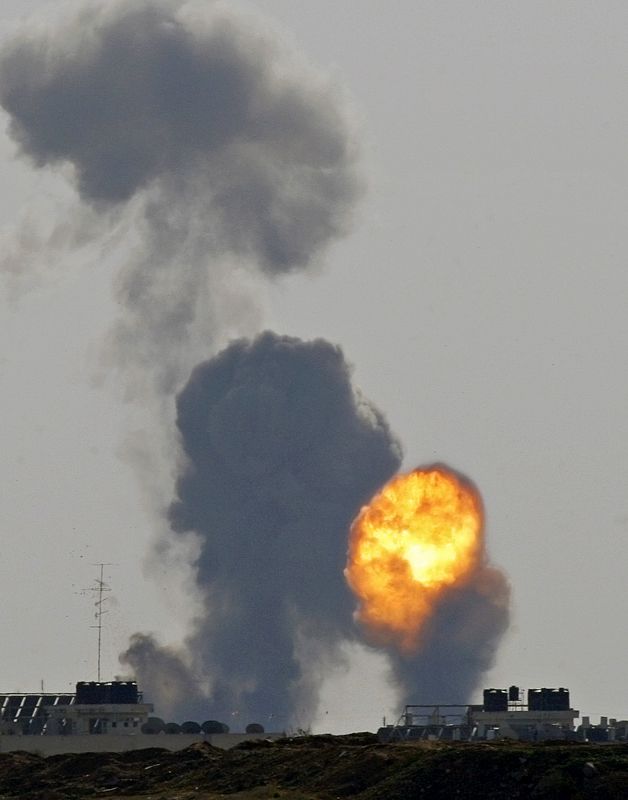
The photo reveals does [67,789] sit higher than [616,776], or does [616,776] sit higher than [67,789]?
[67,789]

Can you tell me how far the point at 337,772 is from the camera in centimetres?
13388

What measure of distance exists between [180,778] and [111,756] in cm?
2546

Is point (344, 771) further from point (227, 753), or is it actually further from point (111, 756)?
point (111, 756)

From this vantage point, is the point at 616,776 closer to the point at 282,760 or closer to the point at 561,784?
the point at 561,784

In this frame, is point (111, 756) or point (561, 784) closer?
point (561, 784)

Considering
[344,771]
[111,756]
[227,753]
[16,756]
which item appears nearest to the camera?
[344,771]

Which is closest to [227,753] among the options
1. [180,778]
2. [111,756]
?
[180,778]

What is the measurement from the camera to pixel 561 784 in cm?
11588

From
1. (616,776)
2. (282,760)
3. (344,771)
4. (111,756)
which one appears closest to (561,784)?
(616,776)

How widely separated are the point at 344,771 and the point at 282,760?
12.4 metres

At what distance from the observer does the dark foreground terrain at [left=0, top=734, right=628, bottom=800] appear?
11844cm

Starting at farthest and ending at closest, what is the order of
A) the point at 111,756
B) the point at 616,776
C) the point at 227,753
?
1. the point at 111,756
2. the point at 227,753
3. the point at 616,776

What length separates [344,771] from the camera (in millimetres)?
133500

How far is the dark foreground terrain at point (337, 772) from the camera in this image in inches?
4663
